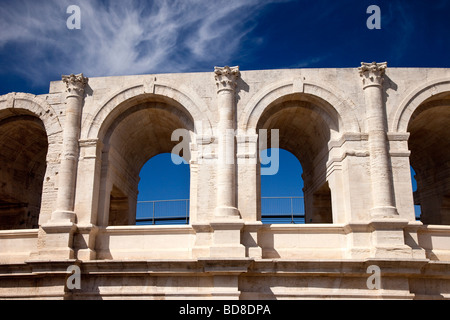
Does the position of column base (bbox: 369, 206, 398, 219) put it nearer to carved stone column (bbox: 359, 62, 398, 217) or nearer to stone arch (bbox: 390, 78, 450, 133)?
carved stone column (bbox: 359, 62, 398, 217)

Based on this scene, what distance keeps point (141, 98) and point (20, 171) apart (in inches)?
243

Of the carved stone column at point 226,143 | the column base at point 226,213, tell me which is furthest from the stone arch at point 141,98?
the column base at point 226,213

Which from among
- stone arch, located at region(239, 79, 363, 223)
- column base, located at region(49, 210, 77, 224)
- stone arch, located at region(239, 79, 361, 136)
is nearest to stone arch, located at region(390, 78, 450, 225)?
stone arch, located at region(239, 79, 361, 136)

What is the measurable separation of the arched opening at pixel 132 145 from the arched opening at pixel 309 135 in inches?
107

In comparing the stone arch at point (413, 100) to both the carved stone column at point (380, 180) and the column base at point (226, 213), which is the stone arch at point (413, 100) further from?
the column base at point (226, 213)

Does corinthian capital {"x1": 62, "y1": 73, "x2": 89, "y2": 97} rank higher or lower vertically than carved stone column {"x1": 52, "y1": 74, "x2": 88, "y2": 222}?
higher

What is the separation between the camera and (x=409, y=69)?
13.9 m

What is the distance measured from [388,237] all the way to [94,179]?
311 inches

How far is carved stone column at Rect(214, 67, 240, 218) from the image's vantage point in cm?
1266

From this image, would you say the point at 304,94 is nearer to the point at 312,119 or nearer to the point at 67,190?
the point at 312,119

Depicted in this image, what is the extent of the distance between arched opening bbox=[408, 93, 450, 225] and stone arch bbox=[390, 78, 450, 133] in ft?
1.29

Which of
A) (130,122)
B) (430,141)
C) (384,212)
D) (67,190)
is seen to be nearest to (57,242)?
(67,190)
